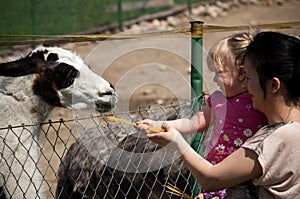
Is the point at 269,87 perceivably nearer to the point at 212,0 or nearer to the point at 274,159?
the point at 274,159

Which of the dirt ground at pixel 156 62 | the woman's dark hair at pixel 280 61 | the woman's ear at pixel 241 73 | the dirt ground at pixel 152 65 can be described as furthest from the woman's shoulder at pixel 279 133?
the dirt ground at pixel 156 62

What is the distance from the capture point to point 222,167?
2.66 m

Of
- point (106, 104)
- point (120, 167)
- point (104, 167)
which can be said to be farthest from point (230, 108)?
point (106, 104)

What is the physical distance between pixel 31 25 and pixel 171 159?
10.6 metres

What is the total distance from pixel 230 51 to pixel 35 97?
7.37 feet

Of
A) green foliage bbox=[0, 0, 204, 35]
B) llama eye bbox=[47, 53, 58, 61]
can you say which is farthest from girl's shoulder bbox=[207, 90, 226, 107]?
green foliage bbox=[0, 0, 204, 35]

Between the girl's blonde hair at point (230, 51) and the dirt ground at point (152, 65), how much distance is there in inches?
139

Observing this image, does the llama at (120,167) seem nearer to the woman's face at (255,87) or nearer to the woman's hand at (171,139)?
the woman's hand at (171,139)

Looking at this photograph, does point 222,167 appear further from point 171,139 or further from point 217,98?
point 217,98

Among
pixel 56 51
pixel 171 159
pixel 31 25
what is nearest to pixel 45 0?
pixel 31 25

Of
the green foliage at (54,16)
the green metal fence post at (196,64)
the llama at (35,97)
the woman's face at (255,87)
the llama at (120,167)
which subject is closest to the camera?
the woman's face at (255,87)

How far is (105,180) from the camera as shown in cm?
477

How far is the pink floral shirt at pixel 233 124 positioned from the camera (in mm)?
3195

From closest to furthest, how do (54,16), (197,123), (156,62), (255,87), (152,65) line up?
(255,87) < (197,123) < (156,62) < (152,65) < (54,16)
